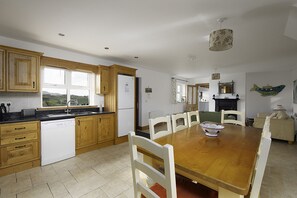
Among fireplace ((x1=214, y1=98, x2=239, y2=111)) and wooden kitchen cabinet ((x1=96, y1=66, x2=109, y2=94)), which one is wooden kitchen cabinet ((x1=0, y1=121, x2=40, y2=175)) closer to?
wooden kitchen cabinet ((x1=96, y1=66, x2=109, y2=94))

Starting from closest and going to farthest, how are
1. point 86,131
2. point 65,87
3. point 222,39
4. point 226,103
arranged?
1. point 222,39
2. point 86,131
3. point 65,87
4. point 226,103

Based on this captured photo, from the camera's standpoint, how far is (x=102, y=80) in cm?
371

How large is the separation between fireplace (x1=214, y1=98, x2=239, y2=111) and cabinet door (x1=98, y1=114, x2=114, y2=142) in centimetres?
543

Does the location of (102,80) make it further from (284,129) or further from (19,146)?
(284,129)

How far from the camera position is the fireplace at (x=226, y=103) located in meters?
6.50

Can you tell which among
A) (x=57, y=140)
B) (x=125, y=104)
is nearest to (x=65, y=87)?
(x=57, y=140)

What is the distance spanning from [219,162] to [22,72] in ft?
10.9

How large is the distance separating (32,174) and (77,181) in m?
0.82

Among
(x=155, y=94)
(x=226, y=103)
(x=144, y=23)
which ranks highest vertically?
(x=144, y=23)

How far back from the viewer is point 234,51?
134 inches

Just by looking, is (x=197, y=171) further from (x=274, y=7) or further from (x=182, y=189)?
(x=274, y=7)

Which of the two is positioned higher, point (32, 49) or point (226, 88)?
point (32, 49)

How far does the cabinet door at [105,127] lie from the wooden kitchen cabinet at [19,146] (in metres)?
1.22

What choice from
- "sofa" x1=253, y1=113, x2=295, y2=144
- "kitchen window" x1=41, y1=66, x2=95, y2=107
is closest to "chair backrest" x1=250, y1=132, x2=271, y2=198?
"kitchen window" x1=41, y1=66, x2=95, y2=107
